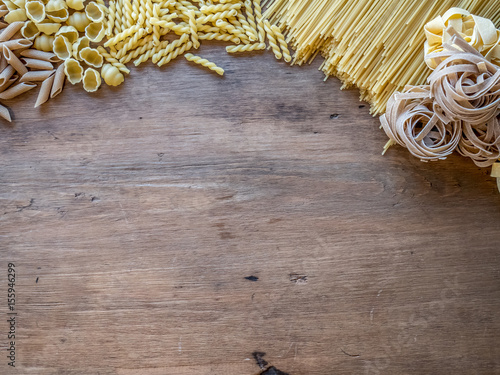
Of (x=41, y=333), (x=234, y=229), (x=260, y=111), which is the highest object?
(x=260, y=111)

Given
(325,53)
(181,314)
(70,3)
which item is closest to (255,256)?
(181,314)

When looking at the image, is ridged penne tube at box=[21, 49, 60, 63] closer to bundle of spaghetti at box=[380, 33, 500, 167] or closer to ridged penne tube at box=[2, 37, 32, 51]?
ridged penne tube at box=[2, 37, 32, 51]

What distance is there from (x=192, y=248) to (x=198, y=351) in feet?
0.96

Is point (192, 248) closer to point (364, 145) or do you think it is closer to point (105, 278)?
point (105, 278)

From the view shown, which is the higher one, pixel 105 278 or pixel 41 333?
pixel 105 278

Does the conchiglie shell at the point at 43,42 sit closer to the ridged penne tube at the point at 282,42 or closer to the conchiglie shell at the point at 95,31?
the conchiglie shell at the point at 95,31

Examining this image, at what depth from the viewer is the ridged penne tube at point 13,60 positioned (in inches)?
45.9

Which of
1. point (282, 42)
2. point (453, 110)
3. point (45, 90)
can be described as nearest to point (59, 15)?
point (45, 90)

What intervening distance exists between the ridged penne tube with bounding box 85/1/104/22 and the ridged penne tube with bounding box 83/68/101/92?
0.48 feet

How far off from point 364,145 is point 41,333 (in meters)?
1.07

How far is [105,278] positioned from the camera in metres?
1.21

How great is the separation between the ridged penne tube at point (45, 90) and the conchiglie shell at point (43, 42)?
7cm

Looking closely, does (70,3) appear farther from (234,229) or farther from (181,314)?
(181,314)

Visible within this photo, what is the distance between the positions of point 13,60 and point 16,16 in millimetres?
132
